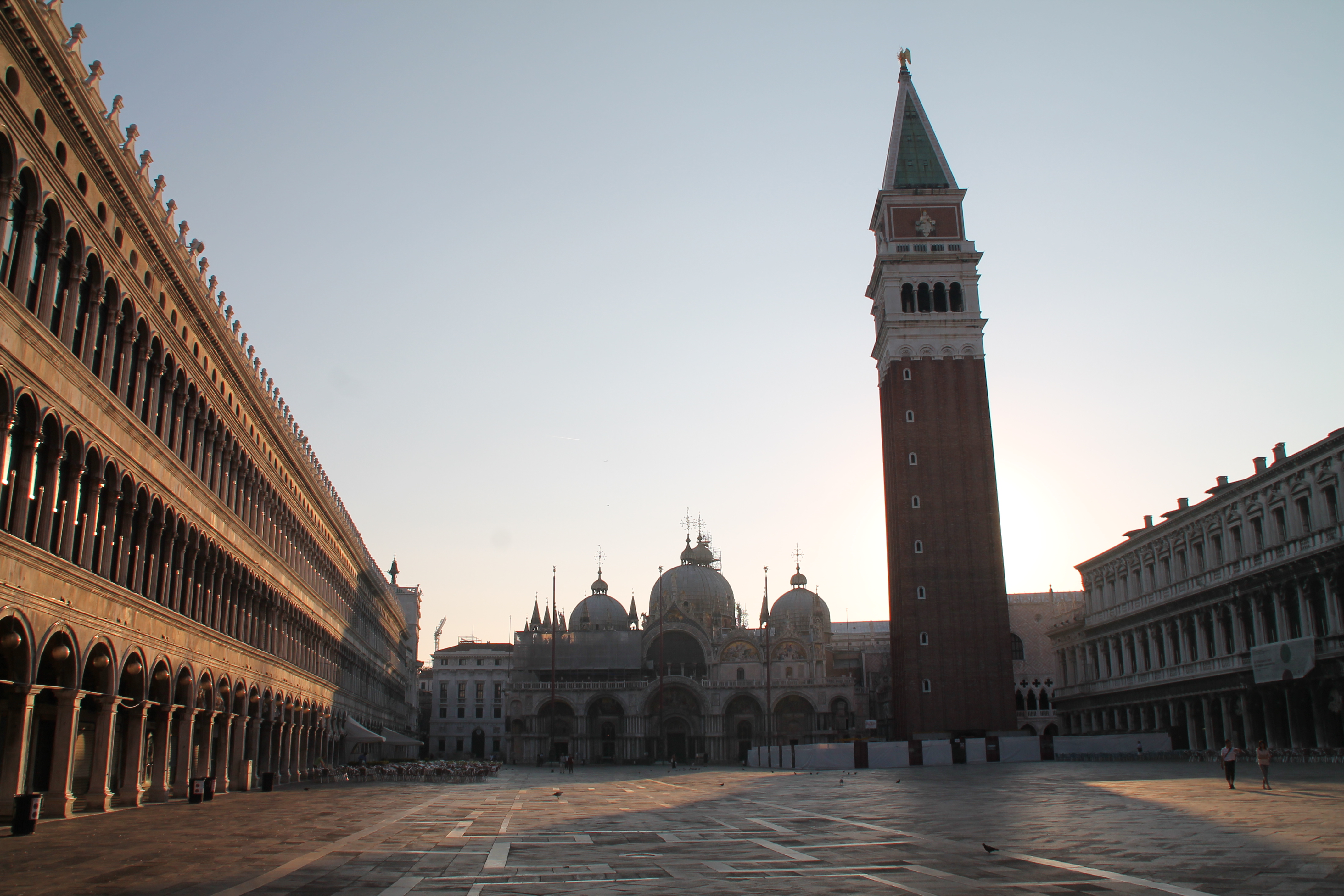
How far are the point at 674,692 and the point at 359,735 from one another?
39.6m

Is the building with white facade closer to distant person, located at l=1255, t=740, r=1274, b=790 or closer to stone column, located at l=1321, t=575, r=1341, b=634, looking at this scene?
stone column, located at l=1321, t=575, r=1341, b=634

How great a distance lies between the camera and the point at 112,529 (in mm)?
24109

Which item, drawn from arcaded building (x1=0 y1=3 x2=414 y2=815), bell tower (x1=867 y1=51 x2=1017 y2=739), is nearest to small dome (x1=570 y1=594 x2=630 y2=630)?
bell tower (x1=867 y1=51 x2=1017 y2=739)

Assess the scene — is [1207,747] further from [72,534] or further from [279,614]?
[72,534]

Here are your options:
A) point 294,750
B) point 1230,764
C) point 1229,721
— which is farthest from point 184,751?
point 1229,721

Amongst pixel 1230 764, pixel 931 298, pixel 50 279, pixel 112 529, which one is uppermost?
pixel 931 298

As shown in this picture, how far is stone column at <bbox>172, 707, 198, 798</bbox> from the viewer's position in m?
30.4

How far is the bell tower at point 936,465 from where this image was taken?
219 ft

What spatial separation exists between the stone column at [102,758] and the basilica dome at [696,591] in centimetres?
7554

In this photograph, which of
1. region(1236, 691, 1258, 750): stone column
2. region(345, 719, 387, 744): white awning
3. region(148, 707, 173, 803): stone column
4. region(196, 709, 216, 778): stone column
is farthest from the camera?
region(345, 719, 387, 744): white awning

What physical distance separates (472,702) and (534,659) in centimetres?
2818

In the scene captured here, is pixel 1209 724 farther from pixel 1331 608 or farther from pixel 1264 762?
pixel 1264 762

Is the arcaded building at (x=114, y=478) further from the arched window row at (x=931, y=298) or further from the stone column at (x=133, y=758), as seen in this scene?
the arched window row at (x=931, y=298)

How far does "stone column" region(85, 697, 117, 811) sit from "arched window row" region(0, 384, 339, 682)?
2.78 m
